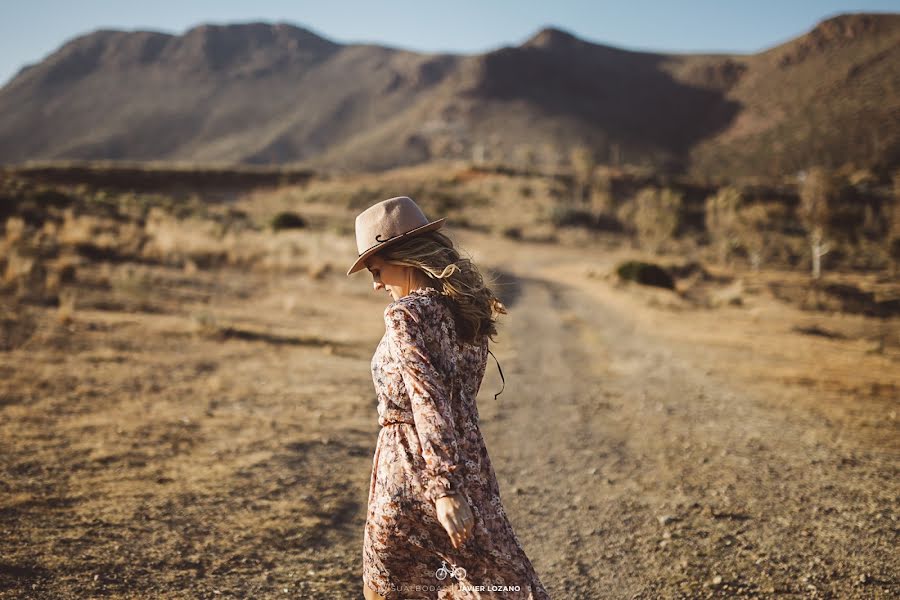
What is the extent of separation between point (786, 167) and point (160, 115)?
122 m

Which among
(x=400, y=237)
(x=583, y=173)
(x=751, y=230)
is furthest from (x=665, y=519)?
(x=583, y=173)

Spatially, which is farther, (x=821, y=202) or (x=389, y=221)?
(x=821, y=202)

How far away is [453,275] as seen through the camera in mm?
2188

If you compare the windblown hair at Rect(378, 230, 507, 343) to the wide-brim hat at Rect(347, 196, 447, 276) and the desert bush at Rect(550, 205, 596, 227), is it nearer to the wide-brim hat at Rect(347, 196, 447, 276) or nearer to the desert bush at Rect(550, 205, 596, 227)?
the wide-brim hat at Rect(347, 196, 447, 276)

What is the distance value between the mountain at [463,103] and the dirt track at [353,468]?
192 feet

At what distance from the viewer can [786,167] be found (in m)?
61.9

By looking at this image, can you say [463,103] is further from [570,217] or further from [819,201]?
[819,201]

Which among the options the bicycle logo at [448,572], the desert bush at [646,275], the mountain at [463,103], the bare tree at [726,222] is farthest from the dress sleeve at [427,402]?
the mountain at [463,103]

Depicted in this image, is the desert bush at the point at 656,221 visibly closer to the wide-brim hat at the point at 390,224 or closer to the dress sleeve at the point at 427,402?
the wide-brim hat at the point at 390,224

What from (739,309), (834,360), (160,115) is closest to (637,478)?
(834,360)

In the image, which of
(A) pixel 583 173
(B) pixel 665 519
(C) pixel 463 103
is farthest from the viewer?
(C) pixel 463 103

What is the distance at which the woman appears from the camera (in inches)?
81.2

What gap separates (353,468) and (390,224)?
3760 millimetres

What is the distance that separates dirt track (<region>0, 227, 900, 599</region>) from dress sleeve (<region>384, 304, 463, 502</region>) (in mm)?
2000
